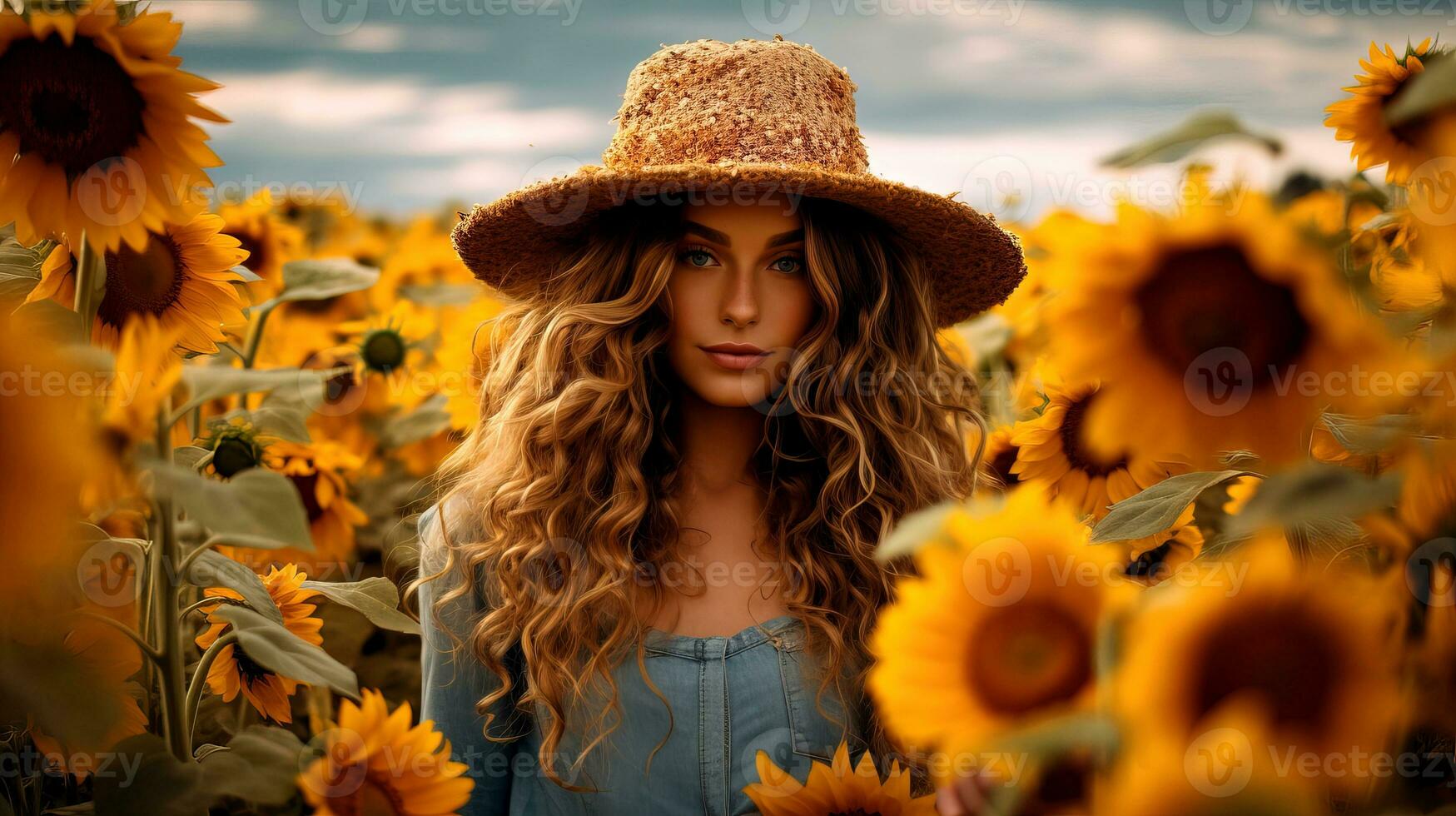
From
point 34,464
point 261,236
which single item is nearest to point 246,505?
point 34,464

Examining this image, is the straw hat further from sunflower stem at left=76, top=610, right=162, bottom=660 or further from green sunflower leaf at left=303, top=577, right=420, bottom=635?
sunflower stem at left=76, top=610, right=162, bottom=660

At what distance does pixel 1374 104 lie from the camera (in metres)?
1.09

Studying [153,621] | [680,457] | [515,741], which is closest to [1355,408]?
[153,621]

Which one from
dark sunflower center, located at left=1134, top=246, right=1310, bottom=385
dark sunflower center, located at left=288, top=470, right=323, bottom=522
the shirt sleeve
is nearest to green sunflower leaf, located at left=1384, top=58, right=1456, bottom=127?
dark sunflower center, located at left=1134, top=246, right=1310, bottom=385

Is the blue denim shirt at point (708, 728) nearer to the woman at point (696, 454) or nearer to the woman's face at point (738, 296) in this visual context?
the woman at point (696, 454)

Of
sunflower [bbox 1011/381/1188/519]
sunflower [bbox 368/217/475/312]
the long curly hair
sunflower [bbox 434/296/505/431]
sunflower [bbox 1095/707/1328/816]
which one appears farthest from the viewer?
sunflower [bbox 368/217/475/312]

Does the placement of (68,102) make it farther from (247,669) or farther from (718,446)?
(718,446)

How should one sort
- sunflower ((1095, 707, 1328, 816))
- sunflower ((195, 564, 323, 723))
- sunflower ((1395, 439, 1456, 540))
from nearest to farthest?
1. sunflower ((1095, 707, 1328, 816))
2. sunflower ((1395, 439, 1456, 540))
3. sunflower ((195, 564, 323, 723))

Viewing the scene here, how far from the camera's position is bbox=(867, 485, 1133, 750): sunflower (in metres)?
0.48

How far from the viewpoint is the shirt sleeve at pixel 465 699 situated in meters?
1.56

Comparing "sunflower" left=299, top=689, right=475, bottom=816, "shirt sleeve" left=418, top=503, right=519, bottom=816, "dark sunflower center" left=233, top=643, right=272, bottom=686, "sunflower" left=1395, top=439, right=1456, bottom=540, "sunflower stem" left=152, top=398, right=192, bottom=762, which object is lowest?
"shirt sleeve" left=418, top=503, right=519, bottom=816

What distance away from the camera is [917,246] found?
168cm

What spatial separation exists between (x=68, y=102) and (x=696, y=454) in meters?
1.01

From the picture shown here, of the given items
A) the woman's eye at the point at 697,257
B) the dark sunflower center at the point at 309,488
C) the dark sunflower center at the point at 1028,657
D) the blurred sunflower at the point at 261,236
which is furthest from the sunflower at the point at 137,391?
the blurred sunflower at the point at 261,236
